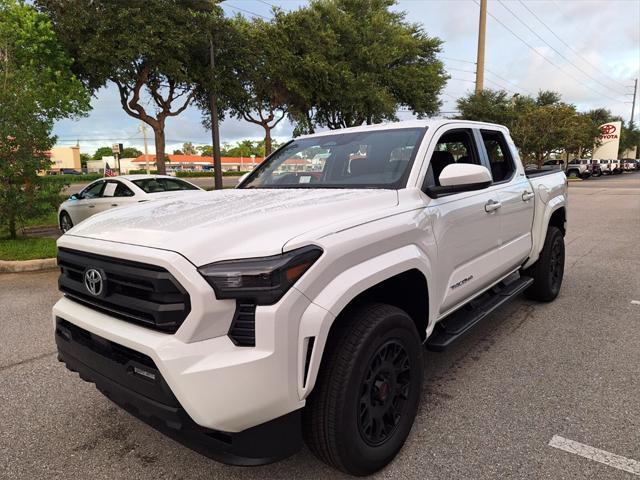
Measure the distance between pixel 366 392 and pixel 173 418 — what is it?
2.97 feet

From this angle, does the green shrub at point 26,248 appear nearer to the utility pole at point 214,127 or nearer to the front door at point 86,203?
the front door at point 86,203

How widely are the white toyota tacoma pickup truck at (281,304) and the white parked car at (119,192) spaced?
274 inches

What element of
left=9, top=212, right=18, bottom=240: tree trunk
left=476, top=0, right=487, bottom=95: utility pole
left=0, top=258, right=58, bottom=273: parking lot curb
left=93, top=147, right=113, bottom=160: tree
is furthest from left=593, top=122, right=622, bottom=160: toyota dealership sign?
left=93, top=147, right=113, bottom=160: tree

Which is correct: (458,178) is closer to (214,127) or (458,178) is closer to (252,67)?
(214,127)

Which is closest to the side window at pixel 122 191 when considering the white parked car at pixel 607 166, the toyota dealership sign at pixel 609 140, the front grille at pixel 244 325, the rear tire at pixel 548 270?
the rear tire at pixel 548 270

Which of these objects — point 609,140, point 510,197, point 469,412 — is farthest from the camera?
point 609,140

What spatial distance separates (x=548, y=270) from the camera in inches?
195

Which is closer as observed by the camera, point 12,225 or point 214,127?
point 12,225

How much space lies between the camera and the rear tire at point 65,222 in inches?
426

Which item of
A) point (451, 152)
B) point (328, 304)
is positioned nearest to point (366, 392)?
point (328, 304)

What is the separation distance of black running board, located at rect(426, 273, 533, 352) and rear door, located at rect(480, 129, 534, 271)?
21cm

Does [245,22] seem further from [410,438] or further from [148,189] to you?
[410,438]

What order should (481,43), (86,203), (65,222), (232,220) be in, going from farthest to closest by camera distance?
(481,43)
(65,222)
(86,203)
(232,220)

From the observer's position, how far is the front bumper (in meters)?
1.88
